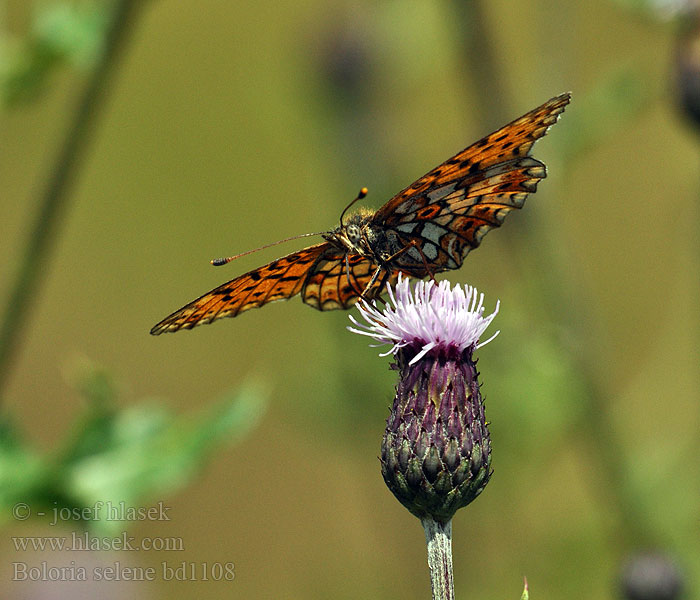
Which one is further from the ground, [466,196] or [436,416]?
[466,196]

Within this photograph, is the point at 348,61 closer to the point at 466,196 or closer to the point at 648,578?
the point at 466,196

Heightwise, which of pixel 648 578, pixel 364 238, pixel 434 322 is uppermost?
pixel 364 238

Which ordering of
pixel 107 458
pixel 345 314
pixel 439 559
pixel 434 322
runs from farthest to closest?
pixel 345 314, pixel 107 458, pixel 434 322, pixel 439 559

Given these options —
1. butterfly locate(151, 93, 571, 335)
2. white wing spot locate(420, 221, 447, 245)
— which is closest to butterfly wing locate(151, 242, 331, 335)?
butterfly locate(151, 93, 571, 335)

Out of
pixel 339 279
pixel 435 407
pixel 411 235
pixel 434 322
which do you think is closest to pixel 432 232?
pixel 411 235

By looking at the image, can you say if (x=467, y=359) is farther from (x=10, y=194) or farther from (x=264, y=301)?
(x=10, y=194)

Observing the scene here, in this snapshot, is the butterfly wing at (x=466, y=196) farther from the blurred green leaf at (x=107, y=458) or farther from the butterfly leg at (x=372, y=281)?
the blurred green leaf at (x=107, y=458)
